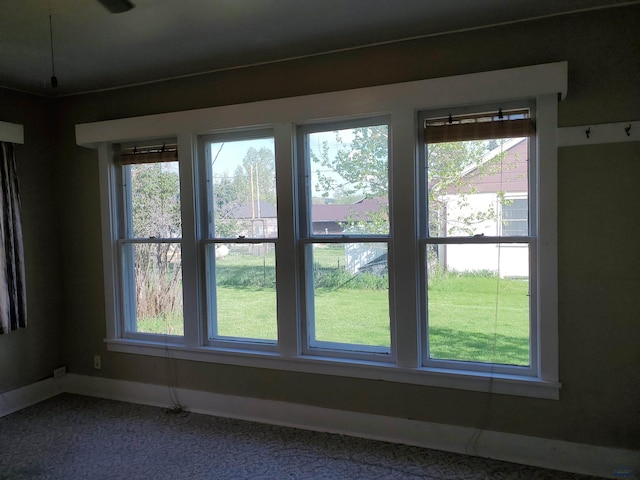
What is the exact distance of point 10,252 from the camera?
3287 mm

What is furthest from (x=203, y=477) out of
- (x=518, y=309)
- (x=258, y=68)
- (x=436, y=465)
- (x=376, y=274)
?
(x=258, y=68)

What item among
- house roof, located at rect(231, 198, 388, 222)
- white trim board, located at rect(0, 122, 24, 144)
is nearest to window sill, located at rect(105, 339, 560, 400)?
house roof, located at rect(231, 198, 388, 222)

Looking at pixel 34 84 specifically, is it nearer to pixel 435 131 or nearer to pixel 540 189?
pixel 435 131

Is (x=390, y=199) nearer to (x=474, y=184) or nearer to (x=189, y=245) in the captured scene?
(x=474, y=184)

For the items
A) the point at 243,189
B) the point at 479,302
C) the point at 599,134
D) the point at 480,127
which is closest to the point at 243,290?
the point at 243,189

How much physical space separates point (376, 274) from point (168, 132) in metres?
1.90

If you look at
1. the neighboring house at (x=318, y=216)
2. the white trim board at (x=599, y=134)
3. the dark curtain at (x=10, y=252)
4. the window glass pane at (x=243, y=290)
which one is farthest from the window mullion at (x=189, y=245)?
the white trim board at (x=599, y=134)

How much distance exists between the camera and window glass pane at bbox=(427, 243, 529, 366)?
258 centimetres

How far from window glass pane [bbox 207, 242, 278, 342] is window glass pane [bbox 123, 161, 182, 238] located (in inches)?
17.4

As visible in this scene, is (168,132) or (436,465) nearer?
(436,465)

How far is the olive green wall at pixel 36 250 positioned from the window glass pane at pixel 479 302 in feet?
10.6

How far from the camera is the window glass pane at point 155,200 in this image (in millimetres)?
3383

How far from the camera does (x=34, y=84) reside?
335 cm

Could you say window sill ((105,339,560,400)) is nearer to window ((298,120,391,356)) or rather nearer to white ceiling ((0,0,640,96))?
window ((298,120,391,356))
